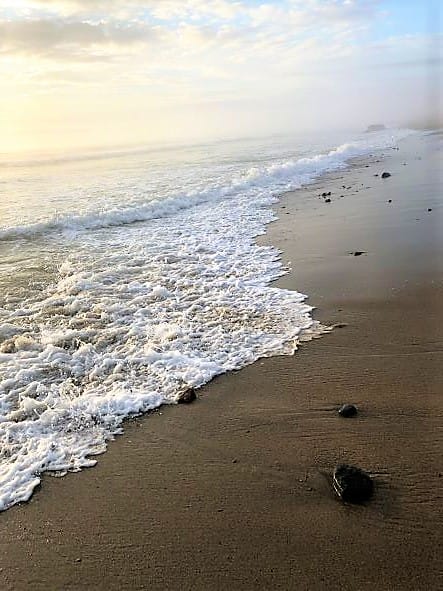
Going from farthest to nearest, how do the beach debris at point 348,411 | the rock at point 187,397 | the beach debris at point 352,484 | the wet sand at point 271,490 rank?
1. the rock at point 187,397
2. the beach debris at point 348,411
3. the beach debris at point 352,484
4. the wet sand at point 271,490

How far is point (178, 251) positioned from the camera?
400 inches

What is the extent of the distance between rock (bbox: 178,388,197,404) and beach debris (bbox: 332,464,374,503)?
1.61 meters

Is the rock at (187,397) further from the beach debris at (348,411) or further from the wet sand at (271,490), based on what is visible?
the beach debris at (348,411)

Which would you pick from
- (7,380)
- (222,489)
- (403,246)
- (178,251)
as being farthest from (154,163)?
(222,489)

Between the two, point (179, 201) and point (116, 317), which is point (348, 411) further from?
point (179, 201)

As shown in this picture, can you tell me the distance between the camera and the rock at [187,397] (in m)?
4.55

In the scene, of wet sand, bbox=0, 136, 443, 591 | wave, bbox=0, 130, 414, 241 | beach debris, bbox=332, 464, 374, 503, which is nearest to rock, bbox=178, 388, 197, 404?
wet sand, bbox=0, 136, 443, 591

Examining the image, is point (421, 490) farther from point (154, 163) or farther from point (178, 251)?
point (154, 163)

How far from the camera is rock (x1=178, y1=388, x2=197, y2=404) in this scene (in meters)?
4.55

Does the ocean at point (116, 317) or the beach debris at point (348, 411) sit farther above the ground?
the ocean at point (116, 317)

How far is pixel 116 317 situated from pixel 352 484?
419 centimetres

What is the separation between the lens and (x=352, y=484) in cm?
324

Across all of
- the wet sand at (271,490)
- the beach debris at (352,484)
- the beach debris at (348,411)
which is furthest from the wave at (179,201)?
the beach debris at (352,484)

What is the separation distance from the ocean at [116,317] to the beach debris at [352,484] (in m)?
1.80
